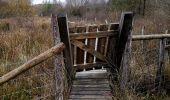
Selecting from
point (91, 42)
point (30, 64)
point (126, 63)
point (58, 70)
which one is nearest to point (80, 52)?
point (91, 42)

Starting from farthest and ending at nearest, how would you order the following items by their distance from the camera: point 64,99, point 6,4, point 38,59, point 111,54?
point 6,4 < point 111,54 < point 64,99 < point 38,59

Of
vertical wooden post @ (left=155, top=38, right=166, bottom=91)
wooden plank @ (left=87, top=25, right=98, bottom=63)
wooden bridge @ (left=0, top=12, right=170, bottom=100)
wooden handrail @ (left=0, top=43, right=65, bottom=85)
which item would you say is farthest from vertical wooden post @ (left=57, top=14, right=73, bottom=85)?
vertical wooden post @ (left=155, top=38, right=166, bottom=91)

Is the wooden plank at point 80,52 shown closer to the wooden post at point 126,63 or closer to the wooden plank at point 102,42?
the wooden plank at point 102,42

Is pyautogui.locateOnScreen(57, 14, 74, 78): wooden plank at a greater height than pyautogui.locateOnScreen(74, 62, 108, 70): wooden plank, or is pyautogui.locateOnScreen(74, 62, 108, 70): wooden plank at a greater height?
pyautogui.locateOnScreen(57, 14, 74, 78): wooden plank

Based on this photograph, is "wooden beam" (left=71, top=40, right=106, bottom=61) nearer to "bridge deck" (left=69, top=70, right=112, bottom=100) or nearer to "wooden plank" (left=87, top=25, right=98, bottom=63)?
"wooden plank" (left=87, top=25, right=98, bottom=63)

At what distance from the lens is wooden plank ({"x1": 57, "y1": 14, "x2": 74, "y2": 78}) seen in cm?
452

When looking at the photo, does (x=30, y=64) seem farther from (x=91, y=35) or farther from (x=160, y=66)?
(x=160, y=66)

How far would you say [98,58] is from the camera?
207 inches

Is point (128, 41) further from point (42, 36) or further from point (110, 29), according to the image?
point (42, 36)

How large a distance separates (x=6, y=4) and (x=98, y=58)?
29491 millimetres

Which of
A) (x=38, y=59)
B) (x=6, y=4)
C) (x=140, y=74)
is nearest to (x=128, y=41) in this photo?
(x=140, y=74)

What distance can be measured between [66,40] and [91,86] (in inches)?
37.2

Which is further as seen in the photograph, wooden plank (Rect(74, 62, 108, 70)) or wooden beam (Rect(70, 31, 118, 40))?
wooden plank (Rect(74, 62, 108, 70))

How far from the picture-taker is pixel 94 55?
5180 millimetres
